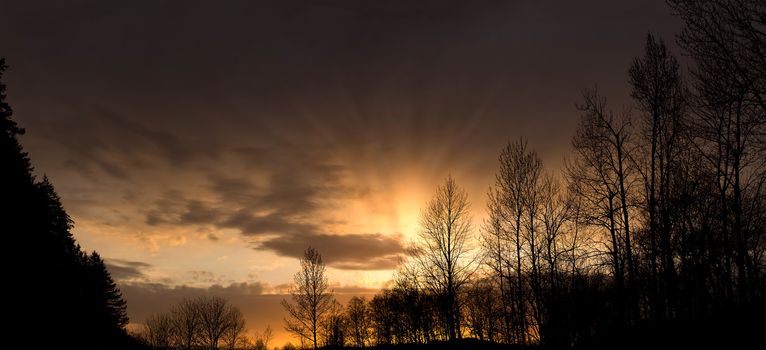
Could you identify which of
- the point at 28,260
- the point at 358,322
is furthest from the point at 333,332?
the point at 28,260

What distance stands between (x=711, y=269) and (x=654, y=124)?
1075 cm

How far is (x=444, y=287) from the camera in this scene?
123 ft

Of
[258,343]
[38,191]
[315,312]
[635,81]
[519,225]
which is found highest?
[635,81]

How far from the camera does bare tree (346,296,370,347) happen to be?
110375mm

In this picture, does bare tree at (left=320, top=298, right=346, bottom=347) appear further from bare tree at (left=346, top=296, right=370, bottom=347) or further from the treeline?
the treeline

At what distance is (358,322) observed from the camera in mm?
113688

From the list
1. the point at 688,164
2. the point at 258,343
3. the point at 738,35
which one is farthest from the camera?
the point at 258,343

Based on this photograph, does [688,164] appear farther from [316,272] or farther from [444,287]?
[316,272]

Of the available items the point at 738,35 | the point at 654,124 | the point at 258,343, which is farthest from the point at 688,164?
the point at 258,343

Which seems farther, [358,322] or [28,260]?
[358,322]

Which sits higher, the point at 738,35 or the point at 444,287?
the point at 738,35

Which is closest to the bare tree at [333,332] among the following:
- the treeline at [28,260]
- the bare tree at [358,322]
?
the bare tree at [358,322]

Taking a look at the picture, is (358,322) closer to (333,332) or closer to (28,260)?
(333,332)

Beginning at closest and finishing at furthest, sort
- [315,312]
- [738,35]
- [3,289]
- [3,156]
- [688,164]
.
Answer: [738,35], [3,289], [3,156], [688,164], [315,312]
